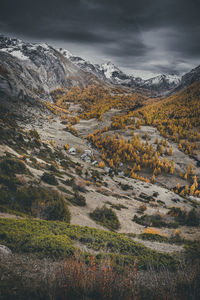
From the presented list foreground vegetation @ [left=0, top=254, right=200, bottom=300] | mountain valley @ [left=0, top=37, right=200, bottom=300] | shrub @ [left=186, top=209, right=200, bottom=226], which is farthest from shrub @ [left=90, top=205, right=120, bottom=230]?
foreground vegetation @ [left=0, top=254, right=200, bottom=300]

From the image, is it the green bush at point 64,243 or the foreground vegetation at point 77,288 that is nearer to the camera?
the foreground vegetation at point 77,288

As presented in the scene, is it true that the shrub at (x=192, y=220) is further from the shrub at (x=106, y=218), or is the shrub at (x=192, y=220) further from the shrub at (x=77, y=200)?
the shrub at (x=77, y=200)

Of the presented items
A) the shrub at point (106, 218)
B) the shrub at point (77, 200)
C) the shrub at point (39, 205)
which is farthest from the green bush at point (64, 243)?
the shrub at point (77, 200)

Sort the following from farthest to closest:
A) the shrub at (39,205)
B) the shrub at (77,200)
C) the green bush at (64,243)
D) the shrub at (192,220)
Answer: the shrub at (192,220) < the shrub at (77,200) < the shrub at (39,205) < the green bush at (64,243)

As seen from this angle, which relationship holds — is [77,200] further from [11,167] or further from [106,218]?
[11,167]

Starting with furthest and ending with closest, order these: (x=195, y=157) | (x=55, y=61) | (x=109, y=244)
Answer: (x=55, y=61), (x=195, y=157), (x=109, y=244)

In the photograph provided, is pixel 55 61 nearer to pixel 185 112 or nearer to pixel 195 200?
pixel 185 112

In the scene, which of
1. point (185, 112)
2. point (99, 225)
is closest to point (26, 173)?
point (99, 225)

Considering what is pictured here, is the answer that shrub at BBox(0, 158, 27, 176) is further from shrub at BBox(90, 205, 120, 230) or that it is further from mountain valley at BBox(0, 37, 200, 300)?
shrub at BBox(90, 205, 120, 230)

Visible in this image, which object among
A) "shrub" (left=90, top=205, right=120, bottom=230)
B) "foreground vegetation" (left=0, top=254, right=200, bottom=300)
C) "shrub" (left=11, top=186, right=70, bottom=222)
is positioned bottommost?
"shrub" (left=90, top=205, right=120, bottom=230)
